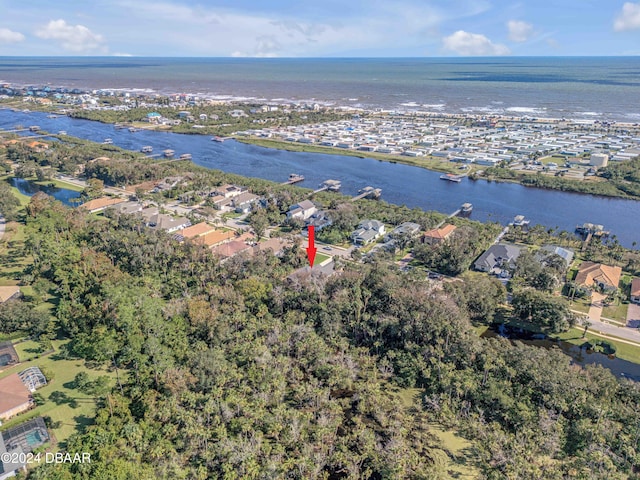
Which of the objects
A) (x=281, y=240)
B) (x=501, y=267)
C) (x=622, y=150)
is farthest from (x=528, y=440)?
(x=622, y=150)

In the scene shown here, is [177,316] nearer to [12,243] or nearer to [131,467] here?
[131,467]

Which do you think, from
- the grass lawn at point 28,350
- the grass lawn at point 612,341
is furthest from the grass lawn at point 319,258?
the grass lawn at point 28,350

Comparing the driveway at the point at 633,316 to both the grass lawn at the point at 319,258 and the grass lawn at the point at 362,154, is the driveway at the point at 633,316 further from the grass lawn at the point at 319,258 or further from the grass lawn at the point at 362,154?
the grass lawn at the point at 362,154

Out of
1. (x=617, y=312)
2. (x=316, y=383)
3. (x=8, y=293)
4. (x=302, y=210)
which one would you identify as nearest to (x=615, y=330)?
(x=617, y=312)

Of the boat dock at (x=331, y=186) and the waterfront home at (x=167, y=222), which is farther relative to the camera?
the boat dock at (x=331, y=186)

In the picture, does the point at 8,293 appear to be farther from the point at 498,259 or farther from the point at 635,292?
the point at 635,292

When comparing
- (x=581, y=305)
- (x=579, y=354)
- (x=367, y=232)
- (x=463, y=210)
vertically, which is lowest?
(x=579, y=354)
